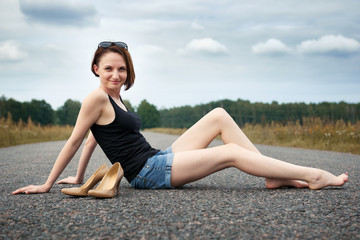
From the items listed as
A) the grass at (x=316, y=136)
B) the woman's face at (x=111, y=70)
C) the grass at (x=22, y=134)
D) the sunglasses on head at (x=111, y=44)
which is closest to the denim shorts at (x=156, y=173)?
the woman's face at (x=111, y=70)

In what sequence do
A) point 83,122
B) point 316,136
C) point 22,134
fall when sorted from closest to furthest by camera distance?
1. point 83,122
2. point 316,136
3. point 22,134

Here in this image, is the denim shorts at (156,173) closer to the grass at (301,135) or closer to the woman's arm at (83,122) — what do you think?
the woman's arm at (83,122)

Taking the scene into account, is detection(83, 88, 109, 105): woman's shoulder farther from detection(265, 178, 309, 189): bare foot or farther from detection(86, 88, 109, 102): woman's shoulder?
detection(265, 178, 309, 189): bare foot

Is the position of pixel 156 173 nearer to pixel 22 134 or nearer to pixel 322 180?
pixel 322 180

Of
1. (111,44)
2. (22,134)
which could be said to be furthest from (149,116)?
(111,44)

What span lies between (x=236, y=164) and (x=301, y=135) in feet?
30.3

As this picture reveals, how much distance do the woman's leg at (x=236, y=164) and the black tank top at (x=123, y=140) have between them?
0.31 meters

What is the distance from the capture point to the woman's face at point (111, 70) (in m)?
2.98

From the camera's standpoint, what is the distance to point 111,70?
9.88 ft

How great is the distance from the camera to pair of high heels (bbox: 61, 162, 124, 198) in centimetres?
271

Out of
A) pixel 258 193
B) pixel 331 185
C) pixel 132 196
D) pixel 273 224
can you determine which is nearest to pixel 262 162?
pixel 258 193

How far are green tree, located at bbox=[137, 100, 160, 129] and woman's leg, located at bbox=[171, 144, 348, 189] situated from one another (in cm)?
6710

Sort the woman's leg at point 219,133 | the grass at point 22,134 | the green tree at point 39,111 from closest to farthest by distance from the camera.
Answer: the woman's leg at point 219,133
the grass at point 22,134
the green tree at point 39,111

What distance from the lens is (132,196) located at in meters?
2.81
